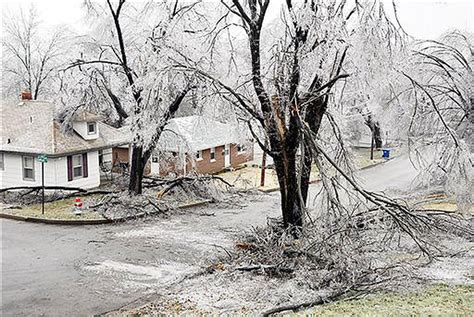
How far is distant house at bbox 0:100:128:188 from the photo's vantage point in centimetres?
2030

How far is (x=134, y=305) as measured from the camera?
966cm

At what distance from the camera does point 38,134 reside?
2088 centimetres

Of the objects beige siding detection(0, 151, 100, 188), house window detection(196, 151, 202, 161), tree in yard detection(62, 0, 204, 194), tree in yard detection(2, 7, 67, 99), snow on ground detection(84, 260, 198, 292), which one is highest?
tree in yard detection(2, 7, 67, 99)

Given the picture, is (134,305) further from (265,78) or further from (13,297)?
(265,78)

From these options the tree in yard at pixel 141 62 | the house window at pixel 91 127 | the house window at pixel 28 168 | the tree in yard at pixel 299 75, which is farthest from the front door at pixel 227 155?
the tree in yard at pixel 299 75

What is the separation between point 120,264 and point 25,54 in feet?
86.3

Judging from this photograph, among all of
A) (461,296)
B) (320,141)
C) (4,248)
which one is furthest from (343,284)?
(4,248)

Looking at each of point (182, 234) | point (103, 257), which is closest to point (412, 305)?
point (103, 257)

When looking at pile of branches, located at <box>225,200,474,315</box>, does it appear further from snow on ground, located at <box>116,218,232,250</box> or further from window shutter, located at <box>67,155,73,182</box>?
window shutter, located at <box>67,155,73,182</box>

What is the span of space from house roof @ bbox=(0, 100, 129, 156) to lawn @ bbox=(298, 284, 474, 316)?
14.5m

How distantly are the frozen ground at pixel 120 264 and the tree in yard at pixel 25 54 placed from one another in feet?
64.3

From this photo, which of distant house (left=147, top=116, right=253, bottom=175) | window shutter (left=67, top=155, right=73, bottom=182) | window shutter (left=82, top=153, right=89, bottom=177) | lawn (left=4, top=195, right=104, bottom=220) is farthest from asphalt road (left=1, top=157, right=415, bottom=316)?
window shutter (left=82, top=153, right=89, bottom=177)

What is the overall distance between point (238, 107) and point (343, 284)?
5.60 metres

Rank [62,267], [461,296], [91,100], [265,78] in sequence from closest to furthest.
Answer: [461,296] → [62,267] → [265,78] → [91,100]
